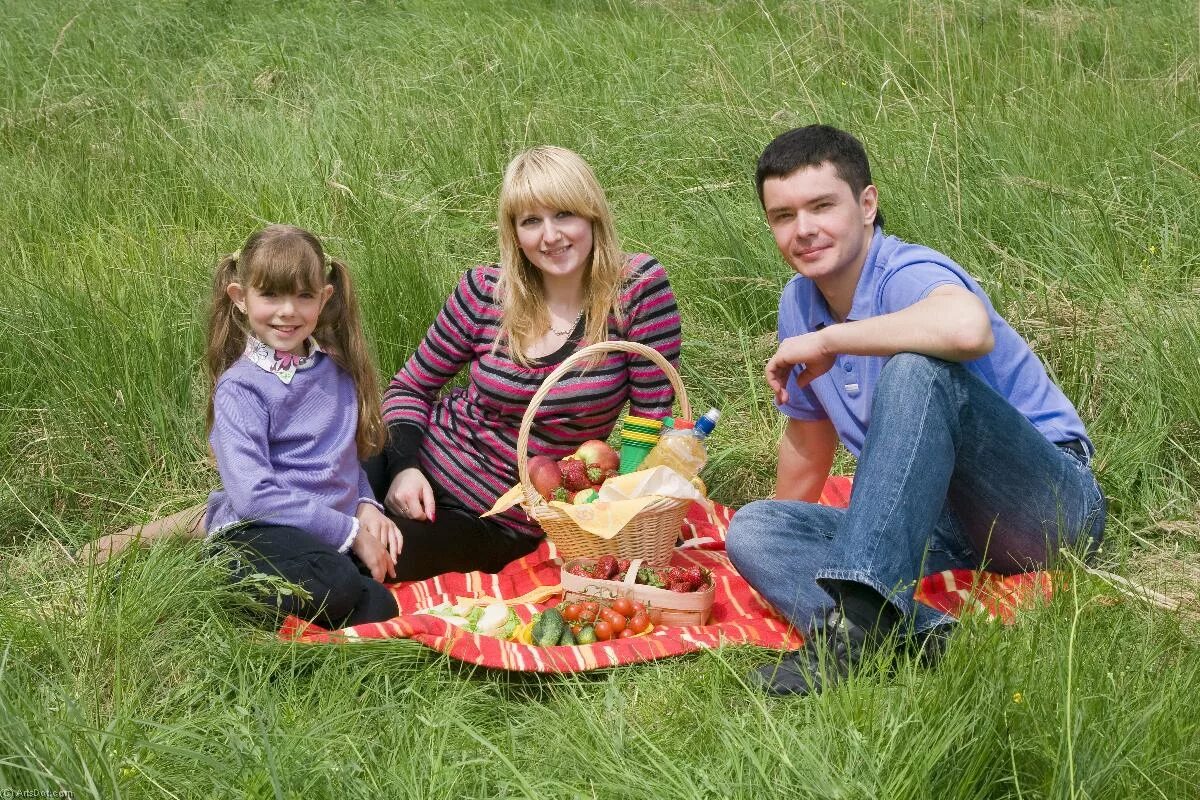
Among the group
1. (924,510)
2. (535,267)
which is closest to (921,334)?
(924,510)

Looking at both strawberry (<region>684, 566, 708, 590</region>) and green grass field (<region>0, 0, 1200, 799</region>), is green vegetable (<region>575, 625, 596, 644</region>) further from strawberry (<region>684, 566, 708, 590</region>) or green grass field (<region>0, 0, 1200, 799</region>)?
strawberry (<region>684, 566, 708, 590</region>)

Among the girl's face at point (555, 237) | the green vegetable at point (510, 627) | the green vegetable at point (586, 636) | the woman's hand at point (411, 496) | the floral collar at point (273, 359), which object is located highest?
the girl's face at point (555, 237)

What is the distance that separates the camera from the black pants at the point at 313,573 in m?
3.43

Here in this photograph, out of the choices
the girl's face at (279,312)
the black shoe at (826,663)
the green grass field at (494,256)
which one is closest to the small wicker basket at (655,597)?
the green grass field at (494,256)

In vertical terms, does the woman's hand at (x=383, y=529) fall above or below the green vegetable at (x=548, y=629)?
above

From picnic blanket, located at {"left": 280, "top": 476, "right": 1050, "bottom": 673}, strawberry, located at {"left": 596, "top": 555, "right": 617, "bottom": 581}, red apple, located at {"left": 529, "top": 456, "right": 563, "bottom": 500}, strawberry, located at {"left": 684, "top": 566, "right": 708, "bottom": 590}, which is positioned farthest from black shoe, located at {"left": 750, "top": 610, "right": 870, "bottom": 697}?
red apple, located at {"left": 529, "top": 456, "right": 563, "bottom": 500}

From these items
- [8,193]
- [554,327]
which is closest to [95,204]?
[8,193]

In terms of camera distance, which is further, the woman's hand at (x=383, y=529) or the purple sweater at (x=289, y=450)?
the woman's hand at (x=383, y=529)

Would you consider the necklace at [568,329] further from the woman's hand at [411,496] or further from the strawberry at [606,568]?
the strawberry at [606,568]

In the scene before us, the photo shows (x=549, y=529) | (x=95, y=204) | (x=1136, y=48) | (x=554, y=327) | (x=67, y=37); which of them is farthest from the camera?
(x=67, y=37)

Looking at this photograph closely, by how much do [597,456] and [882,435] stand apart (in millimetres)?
1212

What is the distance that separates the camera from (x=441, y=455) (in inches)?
163

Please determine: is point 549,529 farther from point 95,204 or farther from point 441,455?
point 95,204

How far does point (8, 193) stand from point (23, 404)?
1.83 meters
